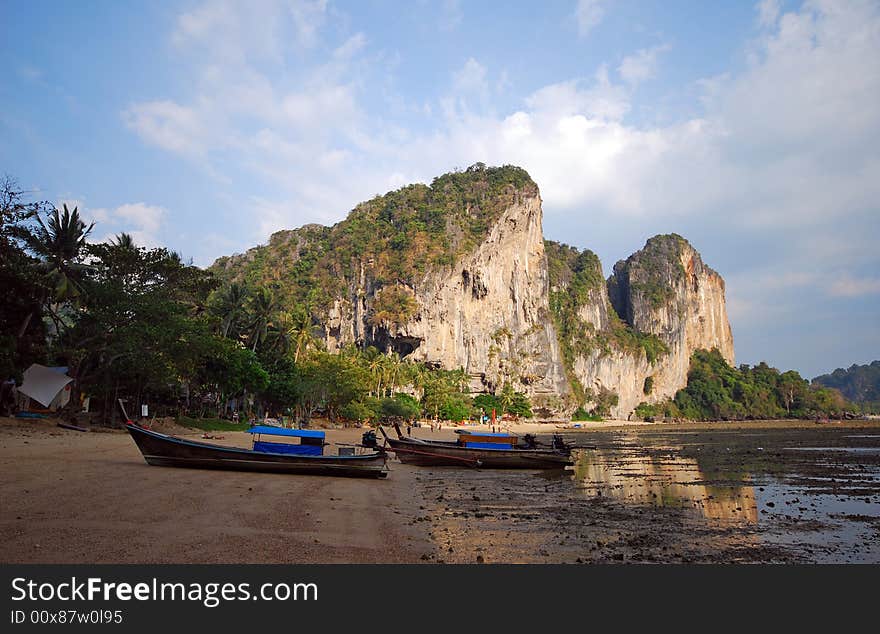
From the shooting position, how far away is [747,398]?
15162 centimetres

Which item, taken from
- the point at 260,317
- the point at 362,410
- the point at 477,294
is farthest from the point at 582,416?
the point at 260,317

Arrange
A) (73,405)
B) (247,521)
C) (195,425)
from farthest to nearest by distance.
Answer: (195,425) → (73,405) → (247,521)

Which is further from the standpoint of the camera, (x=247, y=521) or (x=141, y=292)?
(x=141, y=292)

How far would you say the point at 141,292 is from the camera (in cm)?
3381

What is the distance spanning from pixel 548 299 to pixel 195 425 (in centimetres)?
10527

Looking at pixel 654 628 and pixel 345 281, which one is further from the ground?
pixel 345 281

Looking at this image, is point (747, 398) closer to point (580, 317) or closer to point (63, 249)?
point (580, 317)

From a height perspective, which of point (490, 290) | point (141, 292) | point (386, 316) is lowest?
point (141, 292)

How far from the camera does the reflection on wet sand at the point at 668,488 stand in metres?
13.4

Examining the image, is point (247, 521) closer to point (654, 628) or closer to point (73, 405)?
point (654, 628)

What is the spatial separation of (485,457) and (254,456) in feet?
36.8

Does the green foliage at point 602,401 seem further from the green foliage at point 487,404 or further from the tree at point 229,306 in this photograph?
the tree at point 229,306

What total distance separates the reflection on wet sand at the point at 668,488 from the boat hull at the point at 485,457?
4.12ft

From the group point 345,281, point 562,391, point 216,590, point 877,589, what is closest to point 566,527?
point 877,589
